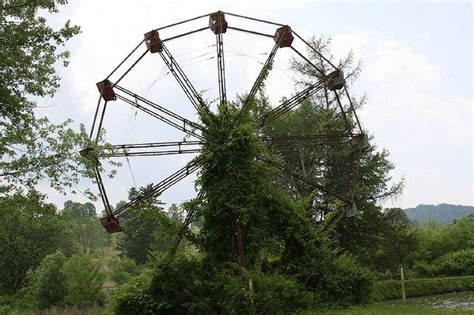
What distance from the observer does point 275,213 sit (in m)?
16.8

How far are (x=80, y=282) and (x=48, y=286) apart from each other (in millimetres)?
2661

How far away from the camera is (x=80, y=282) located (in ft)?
110

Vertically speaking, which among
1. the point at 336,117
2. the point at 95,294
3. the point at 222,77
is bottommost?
the point at 95,294

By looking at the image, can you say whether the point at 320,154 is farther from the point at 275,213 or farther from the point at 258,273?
the point at 258,273

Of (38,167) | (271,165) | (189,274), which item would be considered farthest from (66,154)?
(271,165)

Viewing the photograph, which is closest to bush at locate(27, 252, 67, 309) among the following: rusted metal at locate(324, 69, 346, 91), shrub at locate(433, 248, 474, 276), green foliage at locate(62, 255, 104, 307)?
green foliage at locate(62, 255, 104, 307)

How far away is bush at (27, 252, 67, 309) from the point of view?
3356 cm

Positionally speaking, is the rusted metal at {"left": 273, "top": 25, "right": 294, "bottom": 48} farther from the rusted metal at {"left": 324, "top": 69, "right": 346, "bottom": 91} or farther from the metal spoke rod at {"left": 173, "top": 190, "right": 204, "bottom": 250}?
the metal spoke rod at {"left": 173, "top": 190, "right": 204, "bottom": 250}

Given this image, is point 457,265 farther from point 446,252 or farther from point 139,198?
point 139,198

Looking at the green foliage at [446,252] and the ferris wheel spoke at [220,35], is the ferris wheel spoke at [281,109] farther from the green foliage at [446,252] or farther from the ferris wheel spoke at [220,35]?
the green foliage at [446,252]

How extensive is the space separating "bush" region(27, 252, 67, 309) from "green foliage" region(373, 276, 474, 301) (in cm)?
2313

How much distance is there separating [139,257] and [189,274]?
35792mm

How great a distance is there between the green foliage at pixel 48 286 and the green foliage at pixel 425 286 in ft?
75.8

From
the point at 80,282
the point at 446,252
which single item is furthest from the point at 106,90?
the point at 446,252
